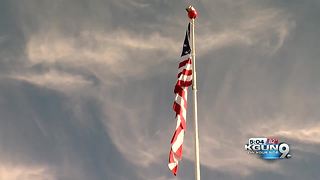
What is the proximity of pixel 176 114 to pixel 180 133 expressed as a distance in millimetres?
1079

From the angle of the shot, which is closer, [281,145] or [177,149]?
[177,149]

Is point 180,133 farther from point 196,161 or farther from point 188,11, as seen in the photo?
point 188,11

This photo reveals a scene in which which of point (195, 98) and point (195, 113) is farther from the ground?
point (195, 98)

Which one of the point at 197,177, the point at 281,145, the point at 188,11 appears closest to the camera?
the point at 197,177

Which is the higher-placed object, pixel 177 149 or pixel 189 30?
pixel 189 30

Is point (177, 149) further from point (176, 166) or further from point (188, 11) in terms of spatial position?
point (188, 11)

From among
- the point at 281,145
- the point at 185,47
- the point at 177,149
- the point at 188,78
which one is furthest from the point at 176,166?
the point at 281,145

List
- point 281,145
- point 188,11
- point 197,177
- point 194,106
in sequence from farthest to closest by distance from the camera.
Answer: point 281,145 < point 188,11 < point 194,106 < point 197,177

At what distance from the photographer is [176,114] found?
29000 millimetres

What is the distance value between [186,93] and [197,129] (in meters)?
2.69

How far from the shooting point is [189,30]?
31391mm

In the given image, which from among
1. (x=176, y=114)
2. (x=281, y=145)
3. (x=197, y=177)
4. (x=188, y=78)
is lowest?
(x=197, y=177)

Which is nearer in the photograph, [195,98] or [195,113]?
[195,113]

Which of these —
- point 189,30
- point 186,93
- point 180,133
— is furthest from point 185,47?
point 180,133
